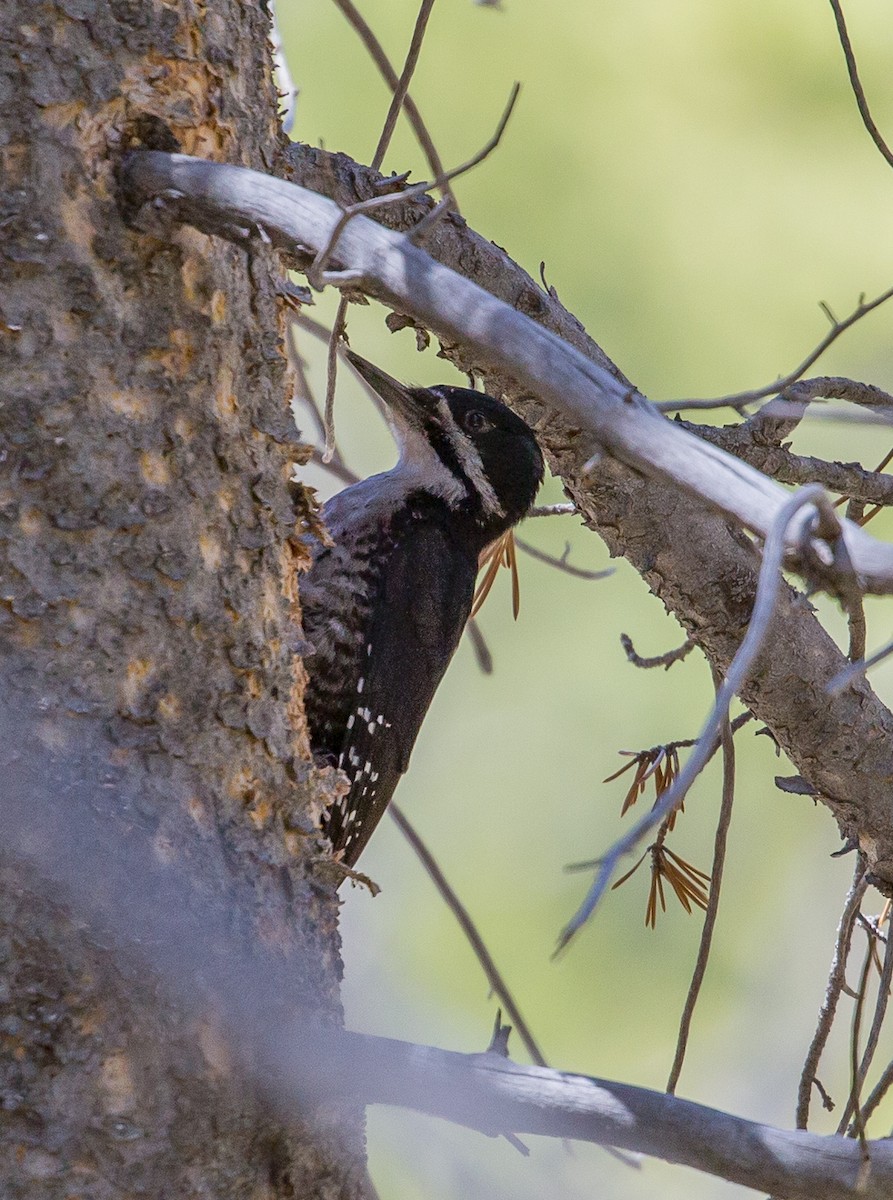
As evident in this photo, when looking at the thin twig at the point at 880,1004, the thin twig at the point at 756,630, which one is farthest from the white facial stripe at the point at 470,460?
the thin twig at the point at 756,630

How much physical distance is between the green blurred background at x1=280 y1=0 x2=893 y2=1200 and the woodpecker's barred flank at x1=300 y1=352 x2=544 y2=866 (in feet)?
6.13

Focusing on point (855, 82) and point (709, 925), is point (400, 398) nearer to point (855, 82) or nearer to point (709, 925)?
point (855, 82)

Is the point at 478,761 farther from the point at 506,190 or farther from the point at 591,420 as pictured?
Result: the point at 591,420

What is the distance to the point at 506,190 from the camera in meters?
4.97

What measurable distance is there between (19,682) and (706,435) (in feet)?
3.57

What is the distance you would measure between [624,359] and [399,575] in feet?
8.24

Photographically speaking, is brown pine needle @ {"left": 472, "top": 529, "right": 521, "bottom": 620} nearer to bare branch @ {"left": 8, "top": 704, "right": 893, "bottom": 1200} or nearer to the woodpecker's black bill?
the woodpecker's black bill

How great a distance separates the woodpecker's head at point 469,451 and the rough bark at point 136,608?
118 centimetres

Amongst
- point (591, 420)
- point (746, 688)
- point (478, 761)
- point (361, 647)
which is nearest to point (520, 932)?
point (478, 761)

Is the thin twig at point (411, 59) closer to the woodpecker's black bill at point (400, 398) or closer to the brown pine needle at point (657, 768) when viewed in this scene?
the woodpecker's black bill at point (400, 398)

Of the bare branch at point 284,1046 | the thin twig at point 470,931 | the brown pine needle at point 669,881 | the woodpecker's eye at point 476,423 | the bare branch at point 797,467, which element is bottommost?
the bare branch at point 284,1046

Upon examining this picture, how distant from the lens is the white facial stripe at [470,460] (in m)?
2.73

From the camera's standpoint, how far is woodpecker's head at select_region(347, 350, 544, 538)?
2.74 m

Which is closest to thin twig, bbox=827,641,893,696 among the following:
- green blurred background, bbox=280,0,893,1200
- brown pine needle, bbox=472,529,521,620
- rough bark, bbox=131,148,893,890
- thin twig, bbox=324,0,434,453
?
thin twig, bbox=324,0,434,453
